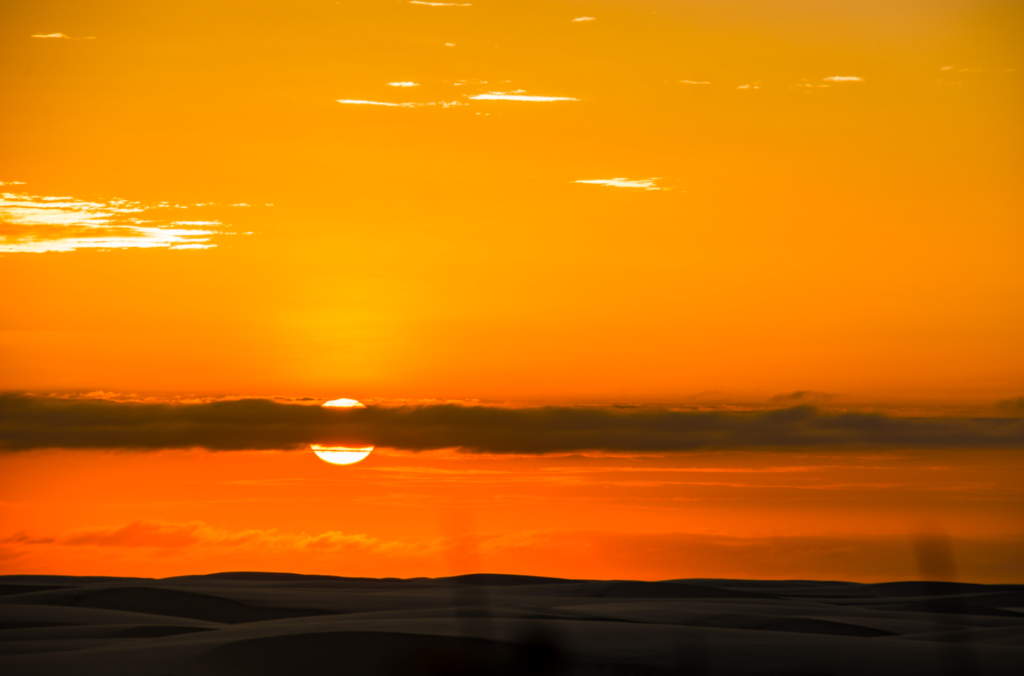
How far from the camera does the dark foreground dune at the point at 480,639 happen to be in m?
31.9

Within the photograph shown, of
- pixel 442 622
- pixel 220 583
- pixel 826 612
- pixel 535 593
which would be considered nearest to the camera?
pixel 442 622

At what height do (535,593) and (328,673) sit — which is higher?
(535,593)

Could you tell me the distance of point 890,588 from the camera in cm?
8950

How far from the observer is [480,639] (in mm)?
34844

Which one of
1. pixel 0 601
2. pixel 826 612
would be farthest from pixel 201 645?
pixel 826 612

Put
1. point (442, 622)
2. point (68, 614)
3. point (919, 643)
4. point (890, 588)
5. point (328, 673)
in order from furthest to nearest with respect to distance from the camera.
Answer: point (890, 588) < point (68, 614) < point (442, 622) < point (919, 643) < point (328, 673)

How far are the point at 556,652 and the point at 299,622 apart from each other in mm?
12112

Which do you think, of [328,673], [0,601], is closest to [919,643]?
[328,673]

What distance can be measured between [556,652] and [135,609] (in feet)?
106

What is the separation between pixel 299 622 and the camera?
41.3 metres

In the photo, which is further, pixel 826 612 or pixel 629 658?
pixel 826 612

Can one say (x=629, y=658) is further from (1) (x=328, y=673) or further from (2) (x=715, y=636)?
(1) (x=328, y=673)

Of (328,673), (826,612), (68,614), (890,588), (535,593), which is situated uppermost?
(890,588)

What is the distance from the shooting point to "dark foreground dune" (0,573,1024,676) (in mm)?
31859
